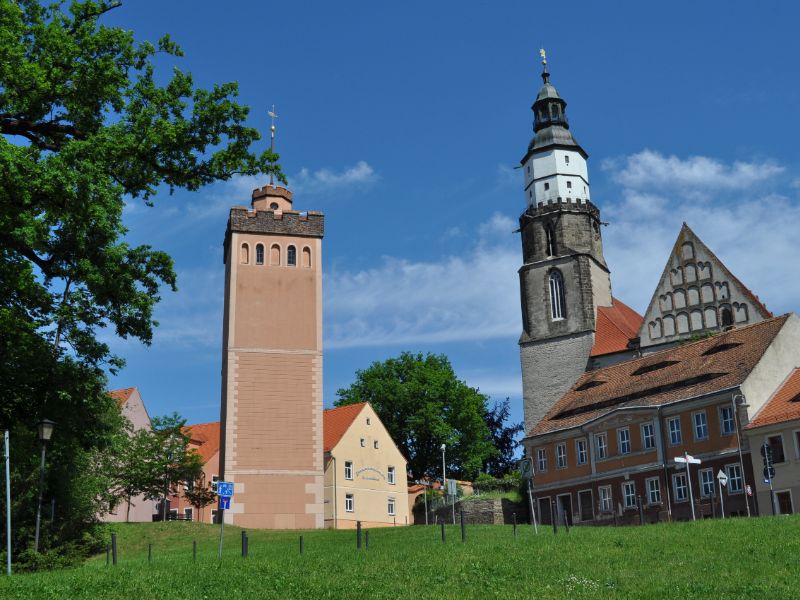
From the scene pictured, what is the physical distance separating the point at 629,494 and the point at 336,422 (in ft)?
75.3

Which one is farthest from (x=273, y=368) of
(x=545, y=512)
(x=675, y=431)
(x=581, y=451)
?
(x=675, y=431)

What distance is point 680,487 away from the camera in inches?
1751

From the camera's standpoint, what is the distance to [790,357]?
45438 mm

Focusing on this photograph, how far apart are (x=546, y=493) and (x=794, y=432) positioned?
15.2 meters

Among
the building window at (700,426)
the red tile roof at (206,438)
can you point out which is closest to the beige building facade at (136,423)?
the red tile roof at (206,438)

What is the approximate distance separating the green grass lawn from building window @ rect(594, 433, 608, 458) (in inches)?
851

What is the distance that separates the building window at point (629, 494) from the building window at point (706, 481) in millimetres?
3962

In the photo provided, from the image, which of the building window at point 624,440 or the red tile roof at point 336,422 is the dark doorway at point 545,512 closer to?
the building window at point 624,440

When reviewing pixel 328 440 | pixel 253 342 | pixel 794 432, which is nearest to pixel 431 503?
pixel 328 440

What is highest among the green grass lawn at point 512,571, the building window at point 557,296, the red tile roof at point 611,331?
the building window at point 557,296

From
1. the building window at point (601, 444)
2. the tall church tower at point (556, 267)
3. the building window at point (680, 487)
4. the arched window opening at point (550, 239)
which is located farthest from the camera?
the arched window opening at point (550, 239)

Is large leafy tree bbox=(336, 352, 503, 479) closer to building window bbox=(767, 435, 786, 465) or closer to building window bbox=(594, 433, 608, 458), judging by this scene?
building window bbox=(594, 433, 608, 458)

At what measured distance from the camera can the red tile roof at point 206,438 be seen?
242 feet

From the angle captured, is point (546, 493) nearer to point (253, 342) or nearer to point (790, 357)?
point (790, 357)
